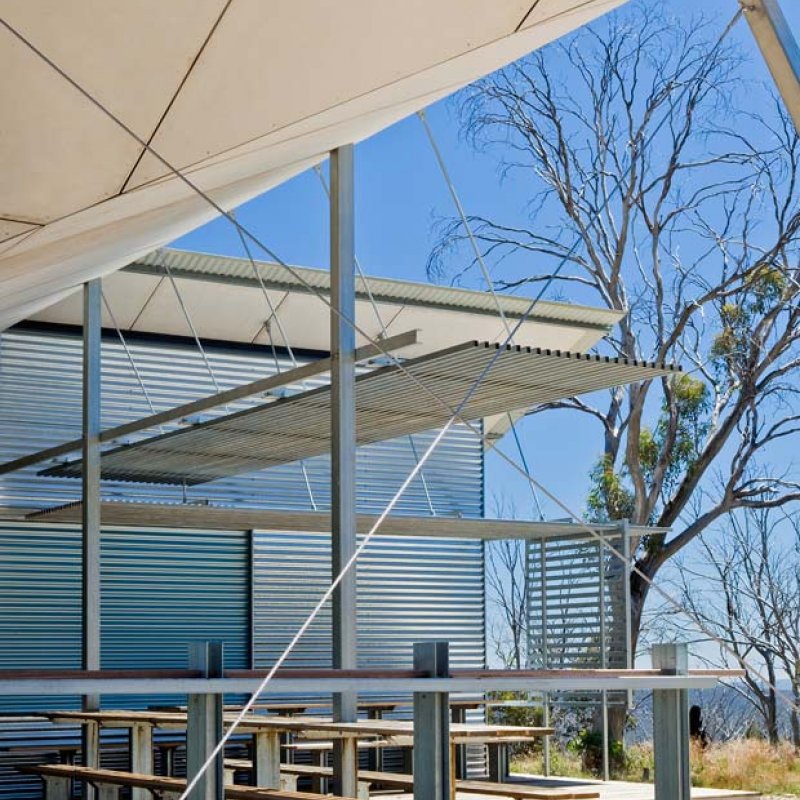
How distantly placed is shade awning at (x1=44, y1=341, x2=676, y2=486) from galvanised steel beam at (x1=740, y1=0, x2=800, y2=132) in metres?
2.43

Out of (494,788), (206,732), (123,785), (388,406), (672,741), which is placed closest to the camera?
(206,732)

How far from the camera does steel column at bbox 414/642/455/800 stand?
4312 millimetres

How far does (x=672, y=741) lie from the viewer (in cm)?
493

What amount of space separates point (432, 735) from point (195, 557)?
12631 millimetres

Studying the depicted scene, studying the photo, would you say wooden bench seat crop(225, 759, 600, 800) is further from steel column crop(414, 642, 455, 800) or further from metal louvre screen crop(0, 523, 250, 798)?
metal louvre screen crop(0, 523, 250, 798)

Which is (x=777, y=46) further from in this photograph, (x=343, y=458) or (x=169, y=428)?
(x=169, y=428)

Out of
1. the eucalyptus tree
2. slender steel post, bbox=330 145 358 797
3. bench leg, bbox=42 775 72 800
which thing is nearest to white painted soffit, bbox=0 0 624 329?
slender steel post, bbox=330 145 358 797

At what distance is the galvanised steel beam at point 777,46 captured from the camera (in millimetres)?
6871

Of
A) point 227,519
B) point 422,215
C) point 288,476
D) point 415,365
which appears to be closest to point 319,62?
point 415,365

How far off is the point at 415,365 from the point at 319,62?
289 centimetres

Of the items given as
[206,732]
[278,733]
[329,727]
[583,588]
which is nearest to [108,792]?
[278,733]

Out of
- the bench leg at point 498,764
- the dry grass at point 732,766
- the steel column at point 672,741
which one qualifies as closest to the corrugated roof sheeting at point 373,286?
the bench leg at point 498,764

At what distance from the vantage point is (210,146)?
7406 millimetres

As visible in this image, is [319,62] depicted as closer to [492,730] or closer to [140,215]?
[140,215]
